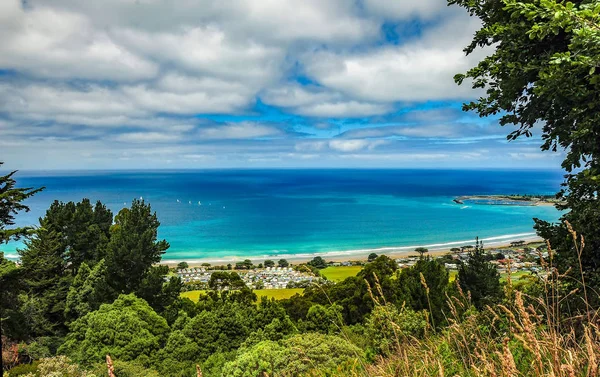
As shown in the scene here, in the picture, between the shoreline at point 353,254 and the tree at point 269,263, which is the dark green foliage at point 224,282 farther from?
the shoreline at point 353,254

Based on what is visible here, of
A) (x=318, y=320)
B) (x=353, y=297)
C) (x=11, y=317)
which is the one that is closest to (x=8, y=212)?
(x=11, y=317)

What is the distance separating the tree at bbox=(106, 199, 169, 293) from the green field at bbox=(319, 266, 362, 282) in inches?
710

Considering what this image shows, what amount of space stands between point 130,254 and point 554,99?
64.2 feet

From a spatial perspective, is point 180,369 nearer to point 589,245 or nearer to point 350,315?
point 350,315

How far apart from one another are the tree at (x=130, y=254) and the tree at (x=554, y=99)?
1822cm

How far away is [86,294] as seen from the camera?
19.8m

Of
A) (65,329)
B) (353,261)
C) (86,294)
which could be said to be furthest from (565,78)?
(353,261)

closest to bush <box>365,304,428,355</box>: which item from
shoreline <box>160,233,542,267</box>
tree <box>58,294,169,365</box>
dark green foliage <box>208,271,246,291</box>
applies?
tree <box>58,294,169,365</box>

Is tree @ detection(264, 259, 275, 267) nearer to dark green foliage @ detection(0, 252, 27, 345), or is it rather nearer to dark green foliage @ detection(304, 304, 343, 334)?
dark green foliage @ detection(304, 304, 343, 334)

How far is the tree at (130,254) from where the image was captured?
1948 cm

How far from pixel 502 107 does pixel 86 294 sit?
70.1 ft

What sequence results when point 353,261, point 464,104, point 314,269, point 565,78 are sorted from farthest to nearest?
point 353,261
point 314,269
point 464,104
point 565,78

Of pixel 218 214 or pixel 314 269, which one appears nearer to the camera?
pixel 314 269

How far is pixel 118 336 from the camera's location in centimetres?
1386
